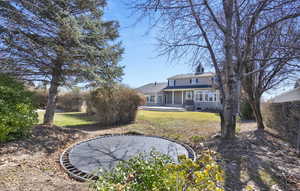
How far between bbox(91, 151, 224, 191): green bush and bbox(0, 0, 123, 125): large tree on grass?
5.23 meters

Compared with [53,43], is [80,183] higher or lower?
→ lower

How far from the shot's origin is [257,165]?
145 inches

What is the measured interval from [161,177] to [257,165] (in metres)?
3.24

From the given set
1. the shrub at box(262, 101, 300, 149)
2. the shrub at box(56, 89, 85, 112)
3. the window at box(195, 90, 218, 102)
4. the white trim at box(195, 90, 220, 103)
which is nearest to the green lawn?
the shrub at box(262, 101, 300, 149)

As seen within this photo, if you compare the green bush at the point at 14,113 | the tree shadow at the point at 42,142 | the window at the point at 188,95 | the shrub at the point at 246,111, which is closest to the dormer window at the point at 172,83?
the window at the point at 188,95

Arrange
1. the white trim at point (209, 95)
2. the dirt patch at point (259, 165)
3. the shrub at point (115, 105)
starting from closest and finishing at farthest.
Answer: the dirt patch at point (259, 165), the shrub at point (115, 105), the white trim at point (209, 95)

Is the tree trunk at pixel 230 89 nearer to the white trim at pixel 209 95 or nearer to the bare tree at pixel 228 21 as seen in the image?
the bare tree at pixel 228 21

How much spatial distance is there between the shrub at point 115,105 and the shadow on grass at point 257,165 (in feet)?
17.5

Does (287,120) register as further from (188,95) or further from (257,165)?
(188,95)

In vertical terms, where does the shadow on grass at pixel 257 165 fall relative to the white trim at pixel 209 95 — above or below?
below

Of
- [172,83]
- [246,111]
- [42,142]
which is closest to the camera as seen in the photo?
[42,142]

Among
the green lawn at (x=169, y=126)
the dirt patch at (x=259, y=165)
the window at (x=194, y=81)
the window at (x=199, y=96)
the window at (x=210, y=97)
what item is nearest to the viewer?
the dirt patch at (x=259, y=165)

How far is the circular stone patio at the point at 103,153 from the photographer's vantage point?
11.0ft

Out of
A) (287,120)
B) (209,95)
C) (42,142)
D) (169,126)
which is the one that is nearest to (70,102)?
(169,126)
